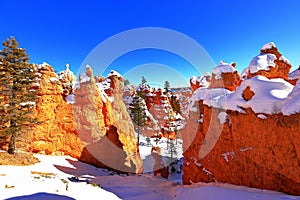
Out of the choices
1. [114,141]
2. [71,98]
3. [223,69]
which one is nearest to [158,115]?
[114,141]

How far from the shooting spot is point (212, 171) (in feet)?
41.9

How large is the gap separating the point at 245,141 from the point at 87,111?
55.4ft

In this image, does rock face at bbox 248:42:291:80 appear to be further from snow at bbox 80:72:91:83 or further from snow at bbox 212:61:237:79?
snow at bbox 80:72:91:83

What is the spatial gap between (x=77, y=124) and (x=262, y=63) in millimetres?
19186

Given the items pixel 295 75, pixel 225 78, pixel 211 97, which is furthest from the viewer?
pixel 225 78

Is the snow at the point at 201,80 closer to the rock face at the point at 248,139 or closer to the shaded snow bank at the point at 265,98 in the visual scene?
the rock face at the point at 248,139

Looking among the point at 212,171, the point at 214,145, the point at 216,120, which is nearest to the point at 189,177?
the point at 212,171

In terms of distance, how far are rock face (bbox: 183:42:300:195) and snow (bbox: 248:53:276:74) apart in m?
0.40

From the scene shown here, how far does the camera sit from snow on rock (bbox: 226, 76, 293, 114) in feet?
32.3

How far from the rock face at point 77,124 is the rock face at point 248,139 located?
10.7 m

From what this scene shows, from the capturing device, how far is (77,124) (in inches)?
792

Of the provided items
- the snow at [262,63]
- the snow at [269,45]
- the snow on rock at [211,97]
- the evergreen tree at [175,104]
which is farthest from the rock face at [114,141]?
the evergreen tree at [175,104]

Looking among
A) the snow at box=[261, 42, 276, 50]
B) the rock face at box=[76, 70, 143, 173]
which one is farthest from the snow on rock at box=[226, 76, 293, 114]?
the rock face at box=[76, 70, 143, 173]

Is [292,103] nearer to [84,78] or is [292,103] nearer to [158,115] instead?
[84,78]
